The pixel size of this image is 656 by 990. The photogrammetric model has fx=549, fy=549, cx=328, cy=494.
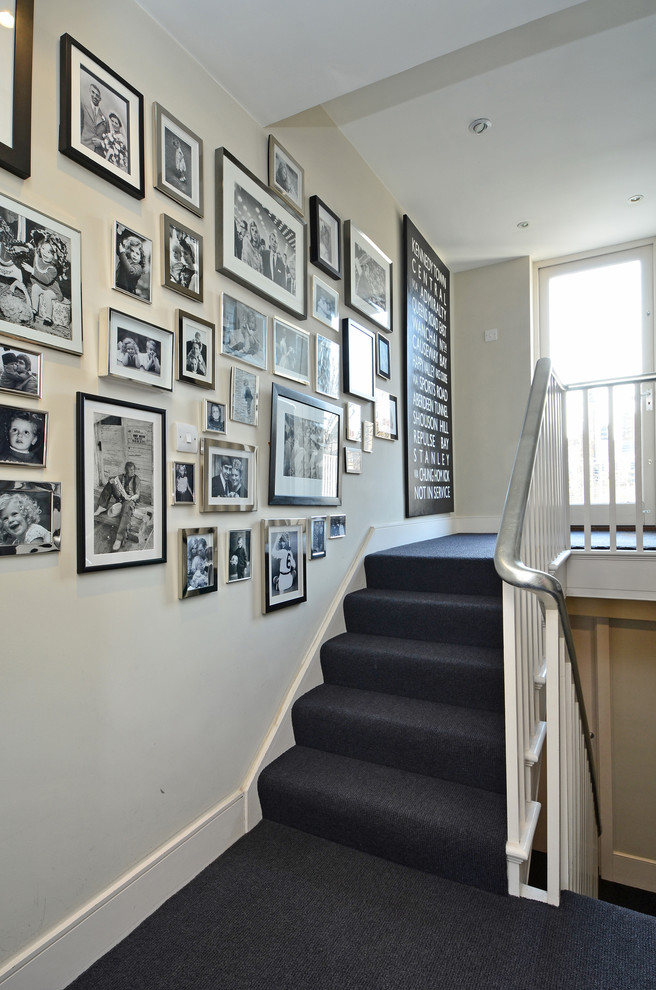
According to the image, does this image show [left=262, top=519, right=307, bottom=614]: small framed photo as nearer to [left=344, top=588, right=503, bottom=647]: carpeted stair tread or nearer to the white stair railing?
[left=344, top=588, right=503, bottom=647]: carpeted stair tread

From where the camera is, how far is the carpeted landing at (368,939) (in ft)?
4.48

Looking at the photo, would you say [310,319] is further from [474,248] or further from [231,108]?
[474,248]

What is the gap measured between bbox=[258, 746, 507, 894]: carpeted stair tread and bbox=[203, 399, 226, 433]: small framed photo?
1332 mm

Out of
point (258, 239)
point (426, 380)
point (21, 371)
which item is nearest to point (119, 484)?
point (21, 371)

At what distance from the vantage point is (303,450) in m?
2.50

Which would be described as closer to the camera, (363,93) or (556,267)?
(363,93)

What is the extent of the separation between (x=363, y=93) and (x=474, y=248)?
1919 millimetres

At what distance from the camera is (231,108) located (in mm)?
2141

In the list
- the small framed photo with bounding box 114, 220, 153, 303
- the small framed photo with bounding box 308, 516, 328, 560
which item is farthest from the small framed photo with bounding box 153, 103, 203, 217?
the small framed photo with bounding box 308, 516, 328, 560

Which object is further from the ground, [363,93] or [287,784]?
[363,93]

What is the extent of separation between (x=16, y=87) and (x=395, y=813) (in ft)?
7.68

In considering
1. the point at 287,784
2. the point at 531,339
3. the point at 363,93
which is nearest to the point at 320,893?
the point at 287,784

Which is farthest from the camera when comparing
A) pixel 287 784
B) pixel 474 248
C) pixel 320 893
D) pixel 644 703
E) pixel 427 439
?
pixel 474 248

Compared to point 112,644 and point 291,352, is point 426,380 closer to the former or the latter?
point 291,352
